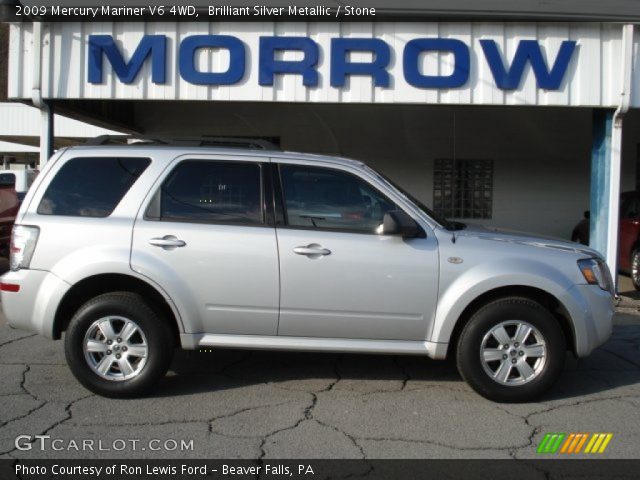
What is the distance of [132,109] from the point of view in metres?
13.4

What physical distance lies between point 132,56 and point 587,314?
668 centimetres

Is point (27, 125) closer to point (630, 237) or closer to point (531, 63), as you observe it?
point (531, 63)

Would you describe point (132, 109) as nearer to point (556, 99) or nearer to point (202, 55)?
point (202, 55)

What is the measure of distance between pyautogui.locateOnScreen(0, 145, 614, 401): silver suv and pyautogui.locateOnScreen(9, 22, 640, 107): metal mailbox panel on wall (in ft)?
13.1

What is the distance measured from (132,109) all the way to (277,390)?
989 centimetres

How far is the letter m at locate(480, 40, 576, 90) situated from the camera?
8.38 metres

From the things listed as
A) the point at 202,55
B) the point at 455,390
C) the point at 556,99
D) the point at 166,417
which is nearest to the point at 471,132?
the point at 556,99

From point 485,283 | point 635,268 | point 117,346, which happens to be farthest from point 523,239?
point 635,268

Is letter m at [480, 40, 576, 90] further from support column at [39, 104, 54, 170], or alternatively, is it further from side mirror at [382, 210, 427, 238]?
support column at [39, 104, 54, 170]

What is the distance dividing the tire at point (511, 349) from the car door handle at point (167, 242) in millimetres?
2267

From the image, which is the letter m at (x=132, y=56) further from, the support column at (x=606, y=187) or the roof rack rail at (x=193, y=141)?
the support column at (x=606, y=187)

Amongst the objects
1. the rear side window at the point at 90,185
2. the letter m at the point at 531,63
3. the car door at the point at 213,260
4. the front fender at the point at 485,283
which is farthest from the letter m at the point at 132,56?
the front fender at the point at 485,283

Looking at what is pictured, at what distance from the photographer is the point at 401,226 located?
4691mm

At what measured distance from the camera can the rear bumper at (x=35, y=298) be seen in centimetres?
477
